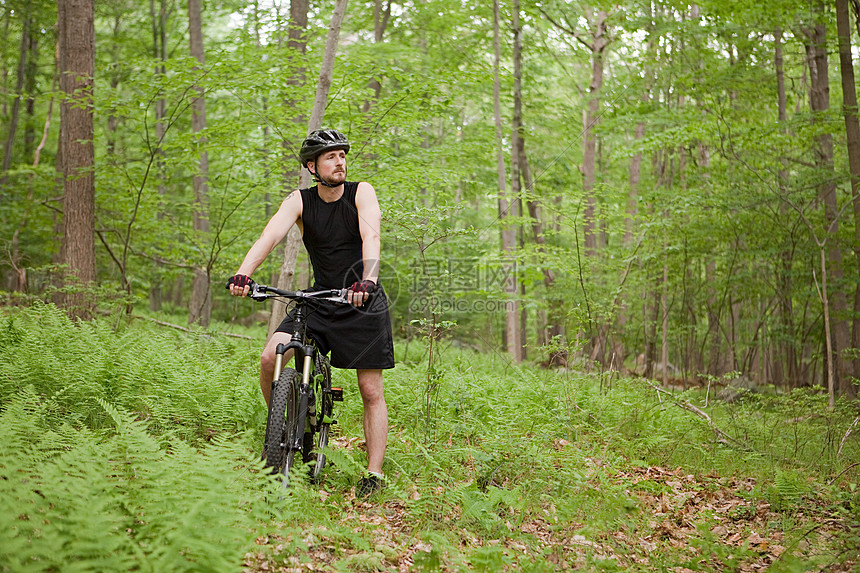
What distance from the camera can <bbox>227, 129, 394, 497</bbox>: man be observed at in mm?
4039

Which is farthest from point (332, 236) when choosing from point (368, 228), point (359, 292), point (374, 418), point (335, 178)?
point (374, 418)

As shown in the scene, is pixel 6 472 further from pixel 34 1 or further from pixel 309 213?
pixel 34 1

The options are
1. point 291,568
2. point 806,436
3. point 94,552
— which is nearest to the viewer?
point 94,552

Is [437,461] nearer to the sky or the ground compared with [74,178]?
nearer to the ground

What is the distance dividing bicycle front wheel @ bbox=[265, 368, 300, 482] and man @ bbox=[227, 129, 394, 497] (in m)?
0.32

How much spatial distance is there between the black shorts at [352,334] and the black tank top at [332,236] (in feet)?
0.62

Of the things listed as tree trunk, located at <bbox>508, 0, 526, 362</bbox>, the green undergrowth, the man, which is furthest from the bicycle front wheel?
tree trunk, located at <bbox>508, 0, 526, 362</bbox>

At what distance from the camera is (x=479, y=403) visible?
6328 mm

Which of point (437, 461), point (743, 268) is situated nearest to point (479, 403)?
point (437, 461)

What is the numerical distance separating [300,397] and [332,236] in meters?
1.06

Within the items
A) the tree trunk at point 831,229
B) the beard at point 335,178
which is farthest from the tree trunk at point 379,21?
the beard at point 335,178

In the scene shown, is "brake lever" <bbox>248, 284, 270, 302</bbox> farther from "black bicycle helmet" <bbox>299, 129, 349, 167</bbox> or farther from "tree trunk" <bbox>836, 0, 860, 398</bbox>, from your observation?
"tree trunk" <bbox>836, 0, 860, 398</bbox>

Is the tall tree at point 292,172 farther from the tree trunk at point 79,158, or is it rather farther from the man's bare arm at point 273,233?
the tree trunk at point 79,158

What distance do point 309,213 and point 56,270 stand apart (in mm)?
7539
